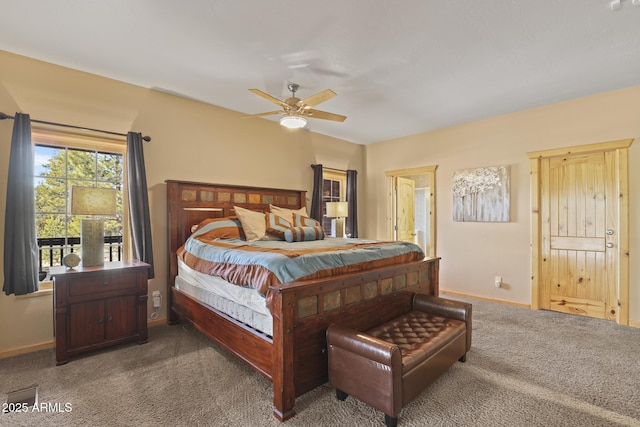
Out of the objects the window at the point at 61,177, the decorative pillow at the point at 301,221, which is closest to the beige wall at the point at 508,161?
the decorative pillow at the point at 301,221

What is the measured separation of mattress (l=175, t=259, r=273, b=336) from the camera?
2.11 metres

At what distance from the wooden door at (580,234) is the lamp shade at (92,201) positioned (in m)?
5.22

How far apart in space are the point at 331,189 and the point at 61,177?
4.00 meters

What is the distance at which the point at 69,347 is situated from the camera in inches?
102

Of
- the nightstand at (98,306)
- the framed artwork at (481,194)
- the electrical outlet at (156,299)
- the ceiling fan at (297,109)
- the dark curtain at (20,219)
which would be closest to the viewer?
the nightstand at (98,306)

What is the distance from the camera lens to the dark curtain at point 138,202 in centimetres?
326

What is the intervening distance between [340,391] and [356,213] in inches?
155

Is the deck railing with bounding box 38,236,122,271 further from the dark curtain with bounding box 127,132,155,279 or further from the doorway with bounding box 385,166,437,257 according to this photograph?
the doorway with bounding box 385,166,437,257

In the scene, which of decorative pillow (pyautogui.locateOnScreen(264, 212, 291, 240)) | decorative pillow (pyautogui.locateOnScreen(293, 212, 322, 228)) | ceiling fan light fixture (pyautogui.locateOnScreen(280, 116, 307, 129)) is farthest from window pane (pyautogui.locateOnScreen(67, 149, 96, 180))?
decorative pillow (pyautogui.locateOnScreen(293, 212, 322, 228))

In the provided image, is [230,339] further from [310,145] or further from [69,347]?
[310,145]

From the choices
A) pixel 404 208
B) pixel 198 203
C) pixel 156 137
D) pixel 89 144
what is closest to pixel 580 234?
pixel 404 208

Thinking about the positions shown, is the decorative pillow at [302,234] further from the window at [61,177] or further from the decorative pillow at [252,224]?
the window at [61,177]

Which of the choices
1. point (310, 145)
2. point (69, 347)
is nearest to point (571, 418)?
point (69, 347)

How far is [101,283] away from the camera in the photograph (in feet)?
9.01
